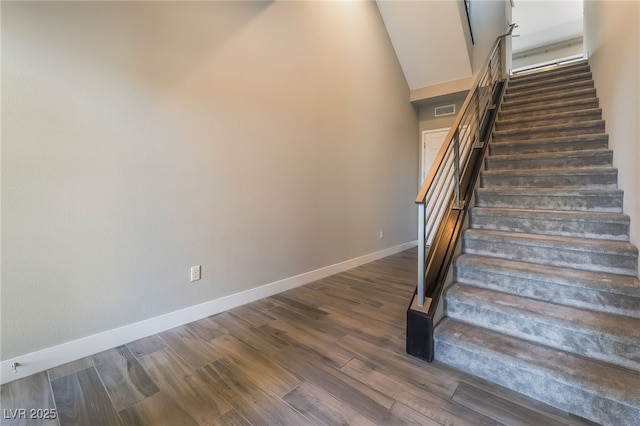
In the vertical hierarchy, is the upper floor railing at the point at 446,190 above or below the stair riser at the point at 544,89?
below

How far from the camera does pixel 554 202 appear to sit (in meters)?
2.45

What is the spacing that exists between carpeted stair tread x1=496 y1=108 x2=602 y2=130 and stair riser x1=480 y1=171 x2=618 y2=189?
110 centimetres

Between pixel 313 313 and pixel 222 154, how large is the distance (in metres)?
1.65

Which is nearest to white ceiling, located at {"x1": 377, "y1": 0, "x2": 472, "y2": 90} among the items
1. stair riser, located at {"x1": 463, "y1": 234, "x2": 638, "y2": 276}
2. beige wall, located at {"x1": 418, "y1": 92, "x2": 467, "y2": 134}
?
beige wall, located at {"x1": 418, "y1": 92, "x2": 467, "y2": 134}

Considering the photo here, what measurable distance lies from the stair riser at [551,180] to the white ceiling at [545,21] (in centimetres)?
575

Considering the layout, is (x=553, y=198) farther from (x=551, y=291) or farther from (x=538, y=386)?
(x=538, y=386)

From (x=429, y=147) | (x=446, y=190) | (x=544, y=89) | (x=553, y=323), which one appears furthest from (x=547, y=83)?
(x=553, y=323)

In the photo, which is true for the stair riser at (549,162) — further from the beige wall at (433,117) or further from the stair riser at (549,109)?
the beige wall at (433,117)

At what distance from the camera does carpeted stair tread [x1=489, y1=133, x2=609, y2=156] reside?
2.75m

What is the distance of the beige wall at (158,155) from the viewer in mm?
1663

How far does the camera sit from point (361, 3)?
4.05 metres

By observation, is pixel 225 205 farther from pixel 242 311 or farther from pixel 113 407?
pixel 113 407

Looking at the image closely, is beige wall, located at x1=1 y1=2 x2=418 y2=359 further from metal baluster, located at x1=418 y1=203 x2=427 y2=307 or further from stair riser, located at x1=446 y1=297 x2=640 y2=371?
stair riser, located at x1=446 y1=297 x2=640 y2=371

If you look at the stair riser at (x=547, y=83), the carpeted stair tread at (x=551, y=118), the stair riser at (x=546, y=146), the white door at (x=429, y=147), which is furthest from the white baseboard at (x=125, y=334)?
the stair riser at (x=547, y=83)
